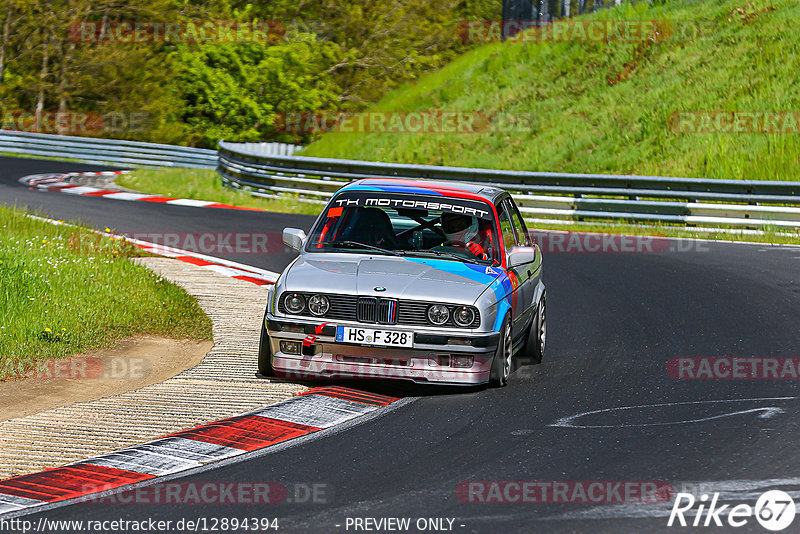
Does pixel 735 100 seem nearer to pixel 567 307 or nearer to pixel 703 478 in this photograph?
pixel 567 307

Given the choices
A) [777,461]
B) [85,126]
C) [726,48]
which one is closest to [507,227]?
[777,461]

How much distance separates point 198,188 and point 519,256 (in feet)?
65.8

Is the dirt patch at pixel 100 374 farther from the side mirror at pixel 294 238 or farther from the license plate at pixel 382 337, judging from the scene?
the license plate at pixel 382 337

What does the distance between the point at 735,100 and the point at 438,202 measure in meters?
20.6

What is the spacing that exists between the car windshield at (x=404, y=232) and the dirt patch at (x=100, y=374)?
5.35 ft

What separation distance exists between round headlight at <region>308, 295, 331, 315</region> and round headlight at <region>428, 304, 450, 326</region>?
0.75 metres

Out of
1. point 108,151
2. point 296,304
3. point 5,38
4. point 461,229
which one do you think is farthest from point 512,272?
point 5,38

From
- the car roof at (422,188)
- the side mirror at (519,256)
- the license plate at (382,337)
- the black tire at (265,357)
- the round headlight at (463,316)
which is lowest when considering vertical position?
the black tire at (265,357)

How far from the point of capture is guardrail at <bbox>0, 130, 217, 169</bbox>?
36.5 meters

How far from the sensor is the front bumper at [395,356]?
25.7 ft

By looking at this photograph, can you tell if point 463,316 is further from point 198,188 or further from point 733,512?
point 198,188

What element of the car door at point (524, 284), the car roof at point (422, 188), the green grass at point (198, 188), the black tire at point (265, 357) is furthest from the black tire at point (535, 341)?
the green grass at point (198, 188)

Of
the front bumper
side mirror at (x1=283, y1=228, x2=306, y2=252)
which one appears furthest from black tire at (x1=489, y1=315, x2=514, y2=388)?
side mirror at (x1=283, y1=228, x2=306, y2=252)

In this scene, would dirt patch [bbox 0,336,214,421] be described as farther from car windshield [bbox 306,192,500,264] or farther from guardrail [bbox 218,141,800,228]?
guardrail [bbox 218,141,800,228]
